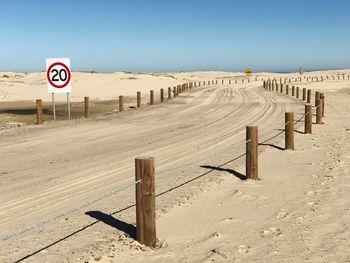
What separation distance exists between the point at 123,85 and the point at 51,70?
1306 inches

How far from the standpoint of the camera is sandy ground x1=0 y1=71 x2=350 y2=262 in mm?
5418

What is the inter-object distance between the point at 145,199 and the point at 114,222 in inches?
47.5

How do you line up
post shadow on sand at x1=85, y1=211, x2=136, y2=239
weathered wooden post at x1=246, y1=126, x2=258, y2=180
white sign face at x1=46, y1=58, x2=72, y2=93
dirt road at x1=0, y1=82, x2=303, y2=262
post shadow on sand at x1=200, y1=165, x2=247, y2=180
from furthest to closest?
white sign face at x1=46, y1=58, x2=72, y2=93 → post shadow on sand at x1=200, y1=165, x2=247, y2=180 → weathered wooden post at x1=246, y1=126, x2=258, y2=180 → dirt road at x1=0, y1=82, x2=303, y2=262 → post shadow on sand at x1=85, y1=211, x2=136, y2=239

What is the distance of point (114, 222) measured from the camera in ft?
21.1

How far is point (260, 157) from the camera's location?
36.0 ft

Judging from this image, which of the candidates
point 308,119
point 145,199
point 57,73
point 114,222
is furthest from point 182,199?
point 57,73

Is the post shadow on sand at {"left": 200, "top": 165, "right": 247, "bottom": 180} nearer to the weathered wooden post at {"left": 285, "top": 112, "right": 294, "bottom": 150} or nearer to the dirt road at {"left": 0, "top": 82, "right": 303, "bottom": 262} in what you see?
the dirt road at {"left": 0, "top": 82, "right": 303, "bottom": 262}

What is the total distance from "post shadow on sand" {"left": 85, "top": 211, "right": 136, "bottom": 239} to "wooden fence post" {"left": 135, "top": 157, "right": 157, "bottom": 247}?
14.3 inches

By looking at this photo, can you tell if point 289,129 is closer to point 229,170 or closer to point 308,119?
point 229,170

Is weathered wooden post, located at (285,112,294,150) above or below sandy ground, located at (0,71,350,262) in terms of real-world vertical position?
above

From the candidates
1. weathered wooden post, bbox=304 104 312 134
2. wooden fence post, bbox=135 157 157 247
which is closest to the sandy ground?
wooden fence post, bbox=135 157 157 247

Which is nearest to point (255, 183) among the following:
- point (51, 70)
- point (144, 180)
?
point (144, 180)

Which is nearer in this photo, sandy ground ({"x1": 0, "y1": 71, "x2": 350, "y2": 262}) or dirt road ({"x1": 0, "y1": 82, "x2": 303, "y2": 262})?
sandy ground ({"x1": 0, "y1": 71, "x2": 350, "y2": 262})

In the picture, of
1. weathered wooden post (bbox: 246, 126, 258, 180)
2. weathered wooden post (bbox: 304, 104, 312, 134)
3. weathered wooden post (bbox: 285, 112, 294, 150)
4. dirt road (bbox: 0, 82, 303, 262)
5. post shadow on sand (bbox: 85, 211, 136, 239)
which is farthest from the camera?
weathered wooden post (bbox: 304, 104, 312, 134)
